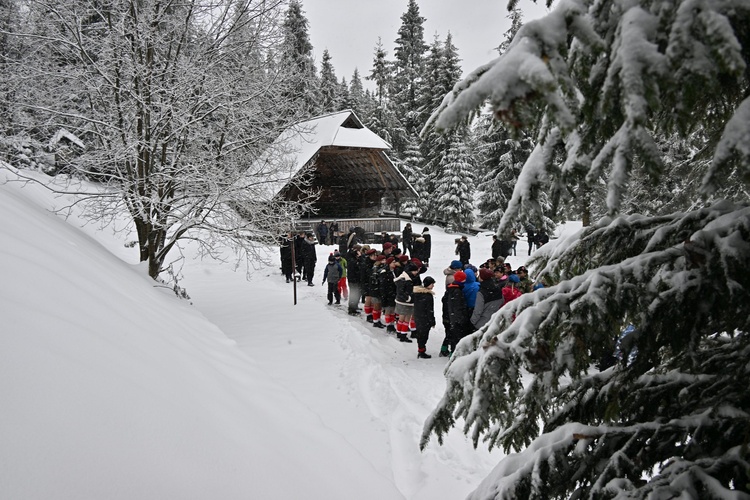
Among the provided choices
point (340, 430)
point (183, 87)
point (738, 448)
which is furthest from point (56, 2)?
point (738, 448)

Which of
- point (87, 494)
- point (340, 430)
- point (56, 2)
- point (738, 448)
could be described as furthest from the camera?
point (56, 2)

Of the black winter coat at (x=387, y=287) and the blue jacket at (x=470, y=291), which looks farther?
the black winter coat at (x=387, y=287)

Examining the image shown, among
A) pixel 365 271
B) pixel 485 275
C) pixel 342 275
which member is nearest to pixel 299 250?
pixel 342 275

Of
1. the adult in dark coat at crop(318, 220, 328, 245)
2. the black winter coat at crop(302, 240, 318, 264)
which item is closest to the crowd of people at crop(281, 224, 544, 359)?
the black winter coat at crop(302, 240, 318, 264)

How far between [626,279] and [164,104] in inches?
306

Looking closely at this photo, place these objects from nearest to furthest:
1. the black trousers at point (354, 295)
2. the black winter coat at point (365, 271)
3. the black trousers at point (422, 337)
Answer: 1. the black trousers at point (422, 337)
2. the black winter coat at point (365, 271)
3. the black trousers at point (354, 295)

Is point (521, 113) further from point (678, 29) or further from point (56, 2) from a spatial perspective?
point (56, 2)

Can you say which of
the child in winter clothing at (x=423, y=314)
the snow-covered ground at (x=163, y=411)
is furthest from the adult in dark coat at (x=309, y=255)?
the snow-covered ground at (x=163, y=411)

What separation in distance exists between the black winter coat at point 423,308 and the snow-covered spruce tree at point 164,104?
10.9 feet

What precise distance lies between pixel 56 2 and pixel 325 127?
750 inches

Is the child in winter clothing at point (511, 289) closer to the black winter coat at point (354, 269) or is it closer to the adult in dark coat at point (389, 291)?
the adult in dark coat at point (389, 291)

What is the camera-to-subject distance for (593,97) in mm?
1414

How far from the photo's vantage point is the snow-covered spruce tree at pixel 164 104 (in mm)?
7621

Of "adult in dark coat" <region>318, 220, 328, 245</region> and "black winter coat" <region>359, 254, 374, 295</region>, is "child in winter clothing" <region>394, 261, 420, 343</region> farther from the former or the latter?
"adult in dark coat" <region>318, 220, 328, 245</region>
